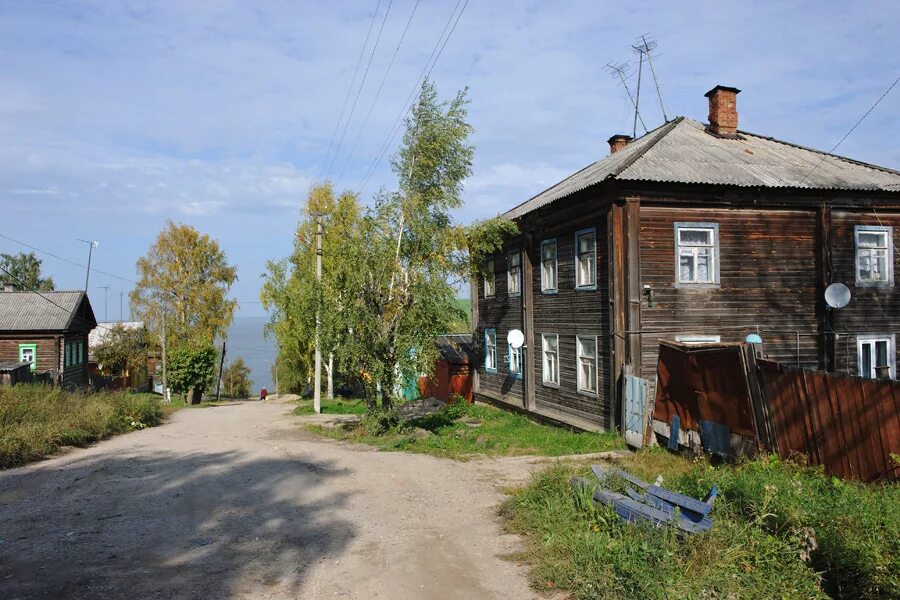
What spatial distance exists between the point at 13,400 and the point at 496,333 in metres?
14.9

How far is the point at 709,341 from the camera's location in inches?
617

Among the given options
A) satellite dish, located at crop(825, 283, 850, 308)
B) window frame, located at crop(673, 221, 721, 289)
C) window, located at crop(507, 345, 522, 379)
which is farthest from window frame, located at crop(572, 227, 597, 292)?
satellite dish, located at crop(825, 283, 850, 308)

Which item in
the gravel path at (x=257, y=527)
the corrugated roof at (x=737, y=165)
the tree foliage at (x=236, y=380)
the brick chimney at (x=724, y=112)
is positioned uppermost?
the brick chimney at (x=724, y=112)

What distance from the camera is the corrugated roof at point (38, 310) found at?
32906 mm

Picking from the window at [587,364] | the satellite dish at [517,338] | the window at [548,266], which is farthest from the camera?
the satellite dish at [517,338]

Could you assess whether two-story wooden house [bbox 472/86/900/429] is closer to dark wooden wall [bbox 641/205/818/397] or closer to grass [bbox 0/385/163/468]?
dark wooden wall [bbox 641/205/818/397]

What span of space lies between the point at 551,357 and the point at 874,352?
8.46 m

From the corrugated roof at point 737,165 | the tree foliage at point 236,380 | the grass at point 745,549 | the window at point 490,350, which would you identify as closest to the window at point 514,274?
the corrugated roof at point 737,165

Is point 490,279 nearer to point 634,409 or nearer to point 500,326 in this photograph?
point 500,326

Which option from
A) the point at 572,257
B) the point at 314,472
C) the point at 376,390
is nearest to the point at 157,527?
the point at 314,472

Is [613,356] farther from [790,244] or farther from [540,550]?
[540,550]

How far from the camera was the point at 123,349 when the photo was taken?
46.8 metres

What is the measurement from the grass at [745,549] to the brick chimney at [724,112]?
45.9ft

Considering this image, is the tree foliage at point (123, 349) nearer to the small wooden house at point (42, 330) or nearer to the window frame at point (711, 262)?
the small wooden house at point (42, 330)
